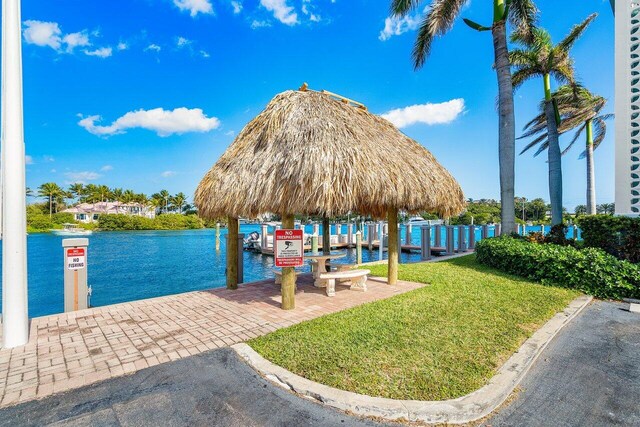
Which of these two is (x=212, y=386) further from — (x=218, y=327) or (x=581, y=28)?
(x=581, y=28)

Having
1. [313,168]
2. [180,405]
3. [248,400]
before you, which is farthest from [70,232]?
[248,400]

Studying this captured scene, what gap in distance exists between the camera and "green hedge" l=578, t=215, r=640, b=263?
7.29 meters

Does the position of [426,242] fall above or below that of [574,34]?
below

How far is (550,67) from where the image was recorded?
14.6m

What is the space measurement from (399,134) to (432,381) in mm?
6653

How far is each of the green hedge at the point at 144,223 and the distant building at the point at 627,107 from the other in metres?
54.4

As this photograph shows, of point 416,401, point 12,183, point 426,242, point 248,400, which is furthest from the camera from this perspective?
point 426,242

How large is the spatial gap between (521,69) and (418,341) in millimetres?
17365

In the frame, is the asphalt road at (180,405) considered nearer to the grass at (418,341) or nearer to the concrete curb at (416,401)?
the concrete curb at (416,401)

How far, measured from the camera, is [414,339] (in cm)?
418

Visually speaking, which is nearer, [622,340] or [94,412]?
[94,412]

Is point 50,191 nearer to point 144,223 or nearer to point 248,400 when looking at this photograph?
point 144,223

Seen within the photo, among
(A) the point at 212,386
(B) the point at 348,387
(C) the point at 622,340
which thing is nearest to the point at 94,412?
(A) the point at 212,386

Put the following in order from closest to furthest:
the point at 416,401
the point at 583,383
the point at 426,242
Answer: the point at 416,401 < the point at 583,383 < the point at 426,242
